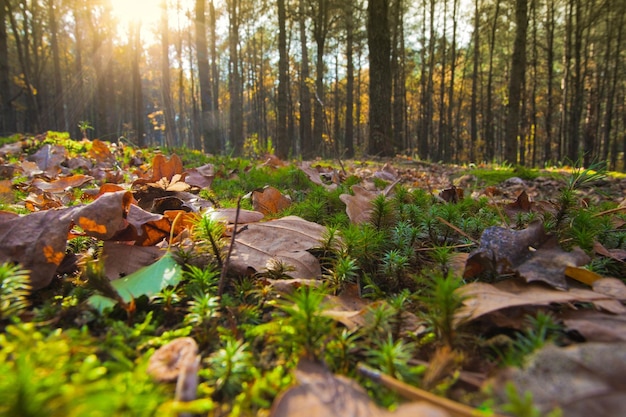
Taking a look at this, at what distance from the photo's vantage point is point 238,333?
36.8 inches

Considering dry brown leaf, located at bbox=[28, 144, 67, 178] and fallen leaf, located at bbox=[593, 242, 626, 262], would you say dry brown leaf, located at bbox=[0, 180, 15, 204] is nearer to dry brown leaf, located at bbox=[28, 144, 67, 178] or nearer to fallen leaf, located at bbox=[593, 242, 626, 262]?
dry brown leaf, located at bbox=[28, 144, 67, 178]

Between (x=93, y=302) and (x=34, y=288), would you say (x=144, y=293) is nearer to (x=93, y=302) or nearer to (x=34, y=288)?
(x=93, y=302)

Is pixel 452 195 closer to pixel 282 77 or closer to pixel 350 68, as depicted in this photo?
pixel 282 77

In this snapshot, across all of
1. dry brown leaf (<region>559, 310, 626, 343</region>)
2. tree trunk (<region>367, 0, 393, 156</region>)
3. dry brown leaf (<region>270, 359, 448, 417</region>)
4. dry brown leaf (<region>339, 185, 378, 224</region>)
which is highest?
tree trunk (<region>367, 0, 393, 156</region>)

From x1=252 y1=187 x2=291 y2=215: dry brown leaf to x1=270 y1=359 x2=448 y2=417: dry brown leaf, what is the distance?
1.42 metres

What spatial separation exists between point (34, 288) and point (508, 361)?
126cm

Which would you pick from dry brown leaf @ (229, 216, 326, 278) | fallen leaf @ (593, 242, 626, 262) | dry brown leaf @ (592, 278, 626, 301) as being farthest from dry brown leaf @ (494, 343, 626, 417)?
fallen leaf @ (593, 242, 626, 262)

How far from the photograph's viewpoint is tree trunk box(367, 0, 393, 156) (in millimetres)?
9070

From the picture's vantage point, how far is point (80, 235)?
144 cm

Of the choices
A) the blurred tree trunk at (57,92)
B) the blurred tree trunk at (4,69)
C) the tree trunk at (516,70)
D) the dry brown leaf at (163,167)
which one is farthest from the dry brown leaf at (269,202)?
the blurred tree trunk at (57,92)

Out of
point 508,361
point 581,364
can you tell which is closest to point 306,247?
point 508,361

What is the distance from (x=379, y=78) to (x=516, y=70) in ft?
12.2

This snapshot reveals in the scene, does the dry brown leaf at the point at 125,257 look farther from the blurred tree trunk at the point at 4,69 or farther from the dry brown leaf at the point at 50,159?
the blurred tree trunk at the point at 4,69

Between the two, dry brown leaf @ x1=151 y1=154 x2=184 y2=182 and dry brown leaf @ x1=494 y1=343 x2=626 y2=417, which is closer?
dry brown leaf @ x1=494 y1=343 x2=626 y2=417
